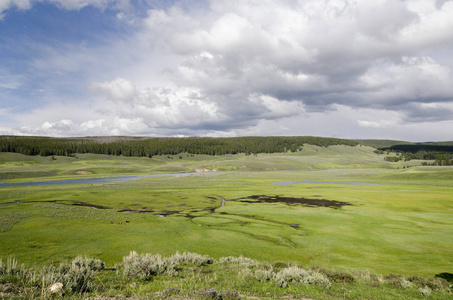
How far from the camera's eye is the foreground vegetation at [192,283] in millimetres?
10047

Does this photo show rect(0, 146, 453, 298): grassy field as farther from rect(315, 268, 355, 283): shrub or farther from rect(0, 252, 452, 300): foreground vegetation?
rect(0, 252, 452, 300): foreground vegetation

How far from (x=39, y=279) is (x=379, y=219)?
38984 mm

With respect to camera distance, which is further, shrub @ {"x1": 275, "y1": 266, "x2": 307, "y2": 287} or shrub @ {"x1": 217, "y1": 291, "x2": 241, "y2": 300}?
shrub @ {"x1": 275, "y1": 266, "x2": 307, "y2": 287}

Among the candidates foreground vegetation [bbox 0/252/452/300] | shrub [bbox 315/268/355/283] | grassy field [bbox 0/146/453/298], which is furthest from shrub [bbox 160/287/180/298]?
grassy field [bbox 0/146/453/298]

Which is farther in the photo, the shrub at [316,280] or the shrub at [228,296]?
the shrub at [316,280]

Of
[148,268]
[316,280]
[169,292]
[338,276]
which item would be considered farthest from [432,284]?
[148,268]

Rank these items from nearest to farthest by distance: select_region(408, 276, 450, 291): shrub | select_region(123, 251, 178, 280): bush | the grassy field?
select_region(123, 251, 178, 280): bush, select_region(408, 276, 450, 291): shrub, the grassy field

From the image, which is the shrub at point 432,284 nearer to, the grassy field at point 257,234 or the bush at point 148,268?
the grassy field at point 257,234

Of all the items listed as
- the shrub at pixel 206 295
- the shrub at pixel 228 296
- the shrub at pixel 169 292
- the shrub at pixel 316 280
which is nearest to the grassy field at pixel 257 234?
the shrub at pixel 316 280

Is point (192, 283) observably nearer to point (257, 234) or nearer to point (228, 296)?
point (228, 296)

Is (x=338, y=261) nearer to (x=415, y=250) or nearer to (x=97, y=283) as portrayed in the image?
(x=415, y=250)

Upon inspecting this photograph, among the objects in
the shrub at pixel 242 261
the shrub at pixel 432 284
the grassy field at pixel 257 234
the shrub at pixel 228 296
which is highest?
the shrub at pixel 228 296

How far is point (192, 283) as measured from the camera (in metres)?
12.1

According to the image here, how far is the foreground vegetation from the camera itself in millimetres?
10047
